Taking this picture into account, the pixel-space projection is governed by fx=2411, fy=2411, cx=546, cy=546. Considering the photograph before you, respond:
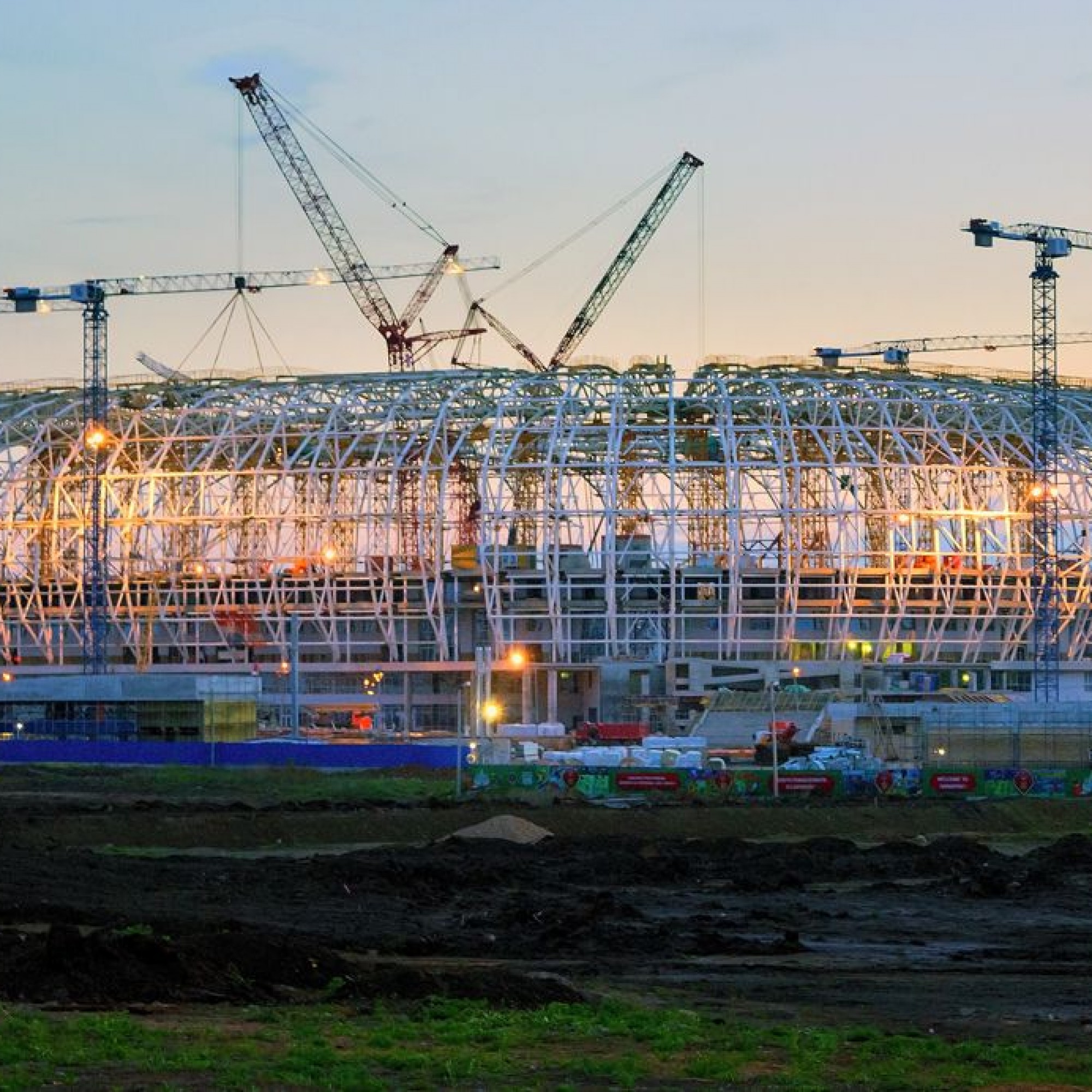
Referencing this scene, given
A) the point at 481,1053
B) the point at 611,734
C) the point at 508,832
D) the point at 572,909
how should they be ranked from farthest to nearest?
the point at 611,734
the point at 508,832
the point at 572,909
the point at 481,1053

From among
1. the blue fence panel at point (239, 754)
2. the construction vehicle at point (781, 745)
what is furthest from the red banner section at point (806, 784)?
the blue fence panel at point (239, 754)

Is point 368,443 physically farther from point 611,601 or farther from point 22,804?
point 22,804

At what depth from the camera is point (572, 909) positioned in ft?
166

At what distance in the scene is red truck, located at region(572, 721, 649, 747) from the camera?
4803 inches

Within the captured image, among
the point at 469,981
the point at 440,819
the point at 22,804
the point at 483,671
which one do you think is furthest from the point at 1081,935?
the point at 483,671

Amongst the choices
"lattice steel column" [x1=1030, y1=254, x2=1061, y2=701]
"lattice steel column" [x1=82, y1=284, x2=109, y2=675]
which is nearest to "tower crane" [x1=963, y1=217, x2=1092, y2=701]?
"lattice steel column" [x1=1030, y1=254, x2=1061, y2=701]

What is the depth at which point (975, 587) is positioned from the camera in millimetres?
145875

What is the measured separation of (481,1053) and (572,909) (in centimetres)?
1969

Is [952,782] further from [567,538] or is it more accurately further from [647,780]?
[567,538]

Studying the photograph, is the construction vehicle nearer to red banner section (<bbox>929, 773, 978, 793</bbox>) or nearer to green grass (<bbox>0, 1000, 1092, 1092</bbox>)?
red banner section (<bbox>929, 773, 978, 793</bbox>)

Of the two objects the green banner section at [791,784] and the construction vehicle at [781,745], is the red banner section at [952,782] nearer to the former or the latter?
the green banner section at [791,784]

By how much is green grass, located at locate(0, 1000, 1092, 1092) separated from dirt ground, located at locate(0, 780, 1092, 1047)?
1.48 meters

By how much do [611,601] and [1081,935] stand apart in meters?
95.5

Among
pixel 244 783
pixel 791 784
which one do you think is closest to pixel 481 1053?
pixel 791 784
